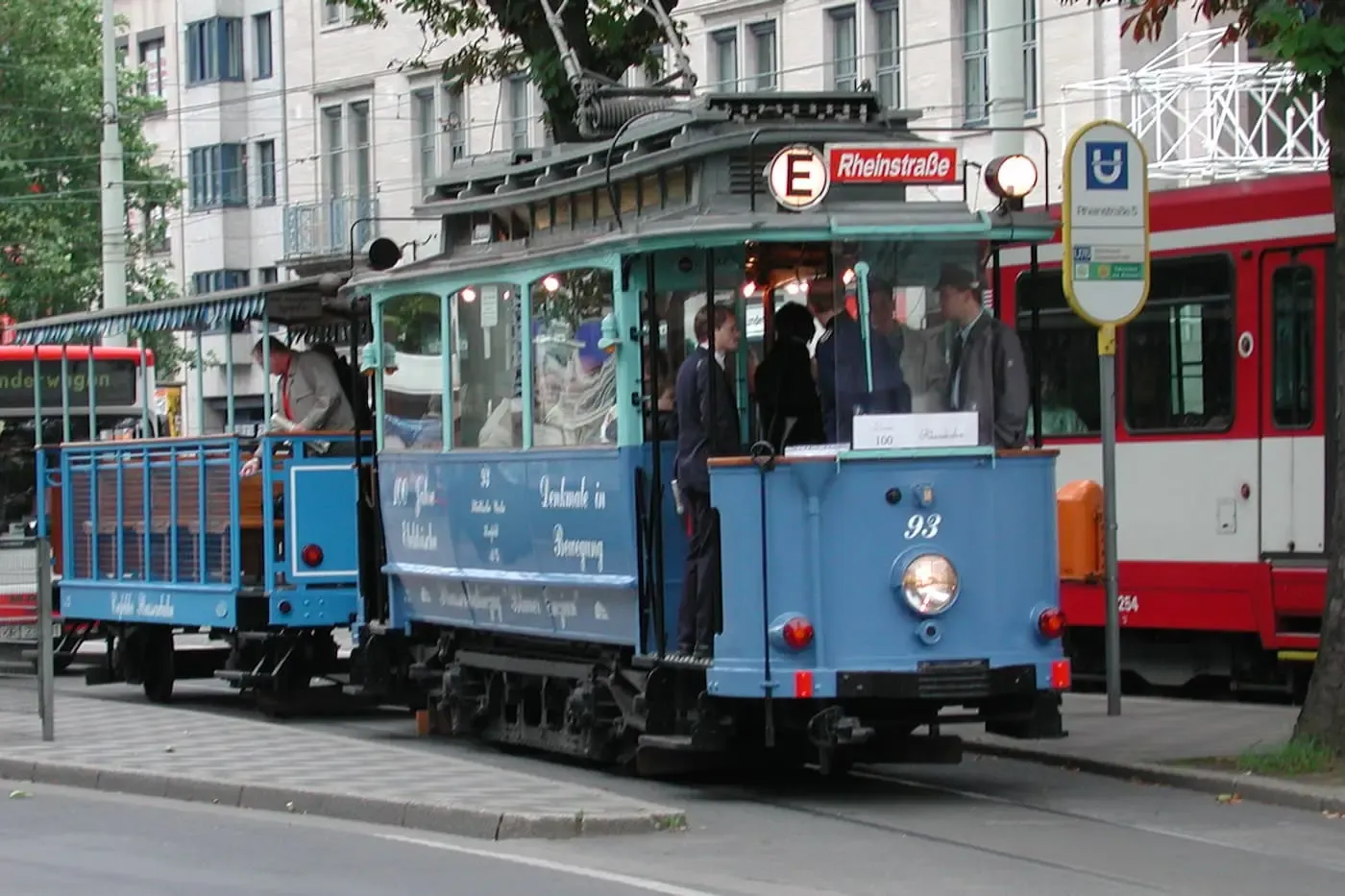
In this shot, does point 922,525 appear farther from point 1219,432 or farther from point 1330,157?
point 1219,432

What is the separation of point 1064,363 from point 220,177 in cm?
3617

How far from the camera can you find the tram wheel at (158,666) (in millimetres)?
19547

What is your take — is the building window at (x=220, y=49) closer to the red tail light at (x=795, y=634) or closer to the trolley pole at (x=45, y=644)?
the trolley pole at (x=45, y=644)

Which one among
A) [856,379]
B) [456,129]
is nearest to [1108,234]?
[856,379]

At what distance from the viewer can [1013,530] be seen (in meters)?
12.5

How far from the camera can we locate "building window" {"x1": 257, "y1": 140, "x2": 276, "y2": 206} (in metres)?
51.7

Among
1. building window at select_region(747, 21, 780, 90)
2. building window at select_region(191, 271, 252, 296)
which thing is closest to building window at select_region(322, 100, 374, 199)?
building window at select_region(191, 271, 252, 296)

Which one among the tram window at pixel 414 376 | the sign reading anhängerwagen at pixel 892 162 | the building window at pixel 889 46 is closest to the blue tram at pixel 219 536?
the tram window at pixel 414 376

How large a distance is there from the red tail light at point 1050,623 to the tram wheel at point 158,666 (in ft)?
29.1

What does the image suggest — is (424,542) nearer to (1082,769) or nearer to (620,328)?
(620,328)

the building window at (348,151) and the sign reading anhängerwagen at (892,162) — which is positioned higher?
the building window at (348,151)

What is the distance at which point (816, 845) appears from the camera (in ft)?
37.1

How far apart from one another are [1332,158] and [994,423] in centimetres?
247

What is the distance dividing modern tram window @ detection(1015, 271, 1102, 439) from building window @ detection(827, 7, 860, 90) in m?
18.9
